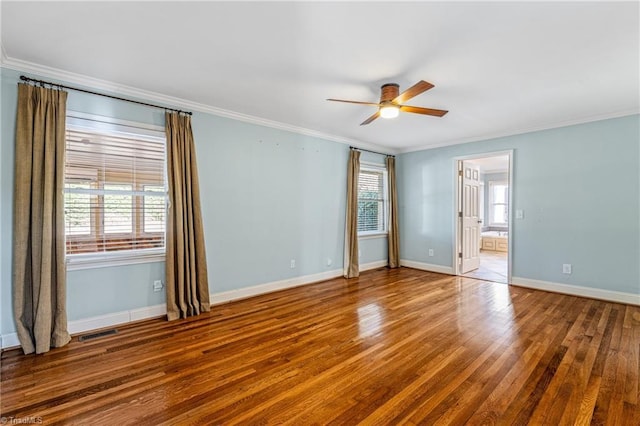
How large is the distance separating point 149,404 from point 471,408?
2058 mm

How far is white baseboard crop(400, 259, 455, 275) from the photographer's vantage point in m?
5.79

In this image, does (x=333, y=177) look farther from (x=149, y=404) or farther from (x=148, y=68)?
(x=149, y=404)

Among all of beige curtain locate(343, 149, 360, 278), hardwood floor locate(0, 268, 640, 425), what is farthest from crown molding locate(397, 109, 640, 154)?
hardwood floor locate(0, 268, 640, 425)

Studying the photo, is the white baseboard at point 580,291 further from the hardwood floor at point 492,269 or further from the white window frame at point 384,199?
the white window frame at point 384,199

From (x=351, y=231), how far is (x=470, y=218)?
2.51 meters

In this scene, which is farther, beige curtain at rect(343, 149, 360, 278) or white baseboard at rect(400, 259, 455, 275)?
white baseboard at rect(400, 259, 455, 275)

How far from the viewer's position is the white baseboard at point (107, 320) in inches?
105

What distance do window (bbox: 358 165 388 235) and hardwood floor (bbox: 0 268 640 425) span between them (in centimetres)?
248

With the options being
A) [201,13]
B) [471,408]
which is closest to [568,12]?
[201,13]

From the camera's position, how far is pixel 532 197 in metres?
4.77

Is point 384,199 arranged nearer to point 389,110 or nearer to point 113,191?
point 389,110

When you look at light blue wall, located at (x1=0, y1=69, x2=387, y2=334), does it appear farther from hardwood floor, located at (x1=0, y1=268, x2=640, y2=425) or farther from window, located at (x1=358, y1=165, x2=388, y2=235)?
hardwood floor, located at (x1=0, y1=268, x2=640, y2=425)

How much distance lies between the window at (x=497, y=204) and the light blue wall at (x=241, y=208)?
20.2 ft

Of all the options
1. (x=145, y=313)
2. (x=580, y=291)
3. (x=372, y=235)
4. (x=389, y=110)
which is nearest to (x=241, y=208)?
(x=145, y=313)
